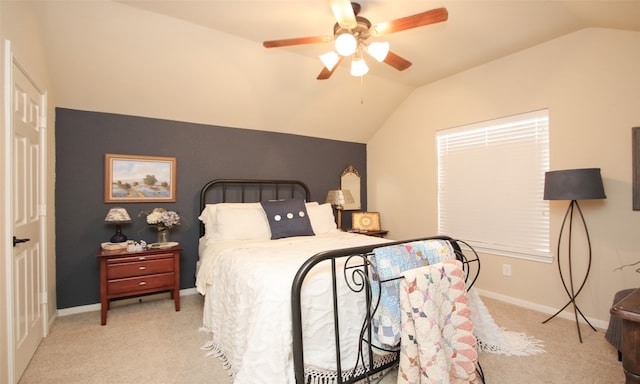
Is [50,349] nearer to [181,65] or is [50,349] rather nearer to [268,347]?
[268,347]

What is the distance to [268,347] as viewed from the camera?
60.8 inches

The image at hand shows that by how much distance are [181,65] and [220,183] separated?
1379 millimetres

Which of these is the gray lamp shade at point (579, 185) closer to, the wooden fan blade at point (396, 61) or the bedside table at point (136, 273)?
the wooden fan blade at point (396, 61)

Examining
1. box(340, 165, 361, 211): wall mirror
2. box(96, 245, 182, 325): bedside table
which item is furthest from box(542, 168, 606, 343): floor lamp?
box(96, 245, 182, 325): bedside table

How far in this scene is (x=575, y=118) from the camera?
2852mm

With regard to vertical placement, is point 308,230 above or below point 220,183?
below

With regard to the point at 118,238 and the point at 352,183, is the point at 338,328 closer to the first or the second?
the point at 118,238

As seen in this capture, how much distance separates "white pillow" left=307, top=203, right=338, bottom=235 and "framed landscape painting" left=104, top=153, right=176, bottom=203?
5.32 feet

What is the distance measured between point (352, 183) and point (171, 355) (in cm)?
343

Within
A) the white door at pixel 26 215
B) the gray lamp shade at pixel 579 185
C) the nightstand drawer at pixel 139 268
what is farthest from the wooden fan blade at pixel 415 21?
the nightstand drawer at pixel 139 268

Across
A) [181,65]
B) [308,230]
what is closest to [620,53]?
[308,230]

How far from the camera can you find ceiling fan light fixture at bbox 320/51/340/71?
231 cm

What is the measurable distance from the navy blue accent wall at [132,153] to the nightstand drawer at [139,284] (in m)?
0.53

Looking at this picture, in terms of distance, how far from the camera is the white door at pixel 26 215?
6.28ft
